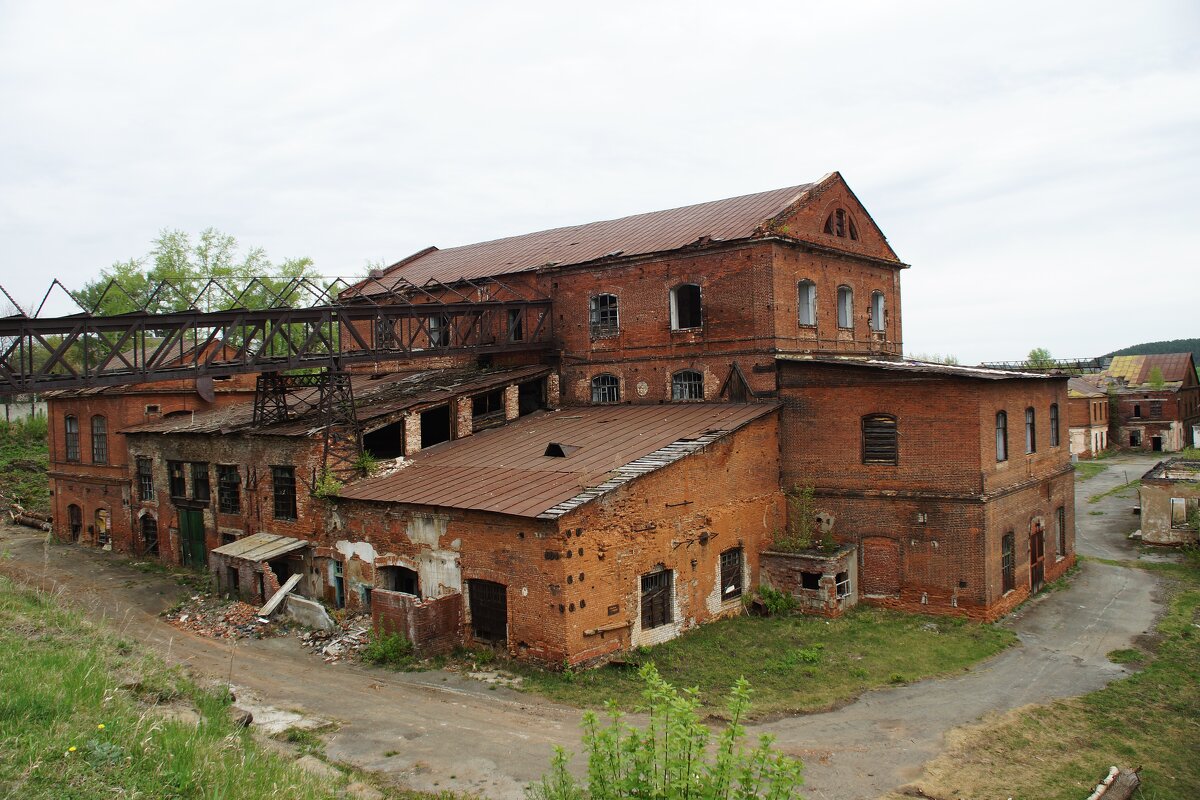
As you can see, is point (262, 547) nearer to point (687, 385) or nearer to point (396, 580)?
point (396, 580)

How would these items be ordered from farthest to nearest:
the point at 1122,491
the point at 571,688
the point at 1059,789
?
the point at 1122,491 < the point at 571,688 < the point at 1059,789

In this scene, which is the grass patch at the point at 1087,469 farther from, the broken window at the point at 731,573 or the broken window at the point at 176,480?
the broken window at the point at 176,480

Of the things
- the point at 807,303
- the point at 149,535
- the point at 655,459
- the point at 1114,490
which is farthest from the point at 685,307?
the point at 1114,490

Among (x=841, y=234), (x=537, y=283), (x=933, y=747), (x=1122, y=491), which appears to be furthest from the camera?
(x=1122, y=491)

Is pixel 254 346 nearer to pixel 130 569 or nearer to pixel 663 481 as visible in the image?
pixel 130 569

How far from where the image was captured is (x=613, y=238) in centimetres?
2656

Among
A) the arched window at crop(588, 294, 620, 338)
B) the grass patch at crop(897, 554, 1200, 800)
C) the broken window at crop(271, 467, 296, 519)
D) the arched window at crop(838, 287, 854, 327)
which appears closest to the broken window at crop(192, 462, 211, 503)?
the broken window at crop(271, 467, 296, 519)

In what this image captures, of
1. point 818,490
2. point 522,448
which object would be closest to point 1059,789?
point 818,490

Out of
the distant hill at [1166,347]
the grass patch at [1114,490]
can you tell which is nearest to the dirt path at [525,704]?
the grass patch at [1114,490]

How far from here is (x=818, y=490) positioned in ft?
67.4

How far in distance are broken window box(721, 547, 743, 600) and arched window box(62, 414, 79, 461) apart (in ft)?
81.5

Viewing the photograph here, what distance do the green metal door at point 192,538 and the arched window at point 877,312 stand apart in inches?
857

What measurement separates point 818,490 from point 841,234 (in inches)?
341

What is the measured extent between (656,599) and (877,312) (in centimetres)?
1440
